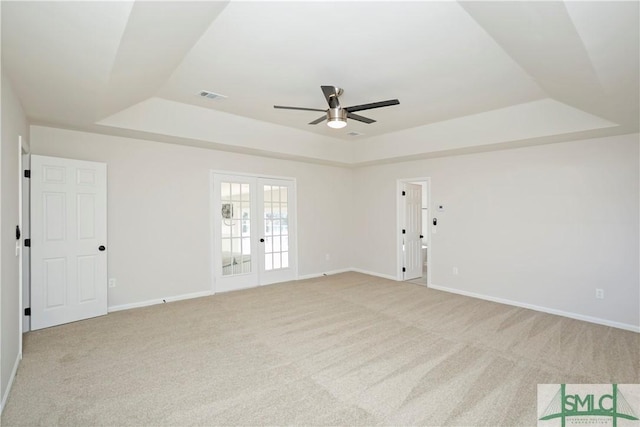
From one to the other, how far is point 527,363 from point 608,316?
2.07 metres

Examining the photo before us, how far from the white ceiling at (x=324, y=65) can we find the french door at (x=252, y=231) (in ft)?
2.78

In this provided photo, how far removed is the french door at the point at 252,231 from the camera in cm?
547

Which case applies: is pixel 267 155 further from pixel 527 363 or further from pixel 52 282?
pixel 527 363

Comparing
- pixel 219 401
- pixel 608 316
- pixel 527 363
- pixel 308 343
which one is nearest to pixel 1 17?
pixel 219 401

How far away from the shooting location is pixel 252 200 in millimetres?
5828

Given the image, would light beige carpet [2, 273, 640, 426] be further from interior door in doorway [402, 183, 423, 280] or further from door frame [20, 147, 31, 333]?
interior door in doorway [402, 183, 423, 280]

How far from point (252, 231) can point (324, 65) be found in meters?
3.46

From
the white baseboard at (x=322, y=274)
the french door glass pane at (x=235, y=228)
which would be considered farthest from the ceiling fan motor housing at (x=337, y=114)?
the white baseboard at (x=322, y=274)

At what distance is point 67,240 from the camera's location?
3.97m

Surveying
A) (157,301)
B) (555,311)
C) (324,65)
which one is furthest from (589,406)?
(157,301)

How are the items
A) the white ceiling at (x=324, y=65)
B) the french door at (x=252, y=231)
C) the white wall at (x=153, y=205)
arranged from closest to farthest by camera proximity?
the white ceiling at (x=324, y=65)
the white wall at (x=153, y=205)
the french door at (x=252, y=231)

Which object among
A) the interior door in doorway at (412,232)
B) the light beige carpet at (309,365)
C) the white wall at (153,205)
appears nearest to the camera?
the light beige carpet at (309,365)

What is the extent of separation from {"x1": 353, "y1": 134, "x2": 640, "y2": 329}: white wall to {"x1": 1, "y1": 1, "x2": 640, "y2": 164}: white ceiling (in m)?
0.39

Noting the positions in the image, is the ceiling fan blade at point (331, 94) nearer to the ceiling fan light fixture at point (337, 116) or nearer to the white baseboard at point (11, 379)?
the ceiling fan light fixture at point (337, 116)
